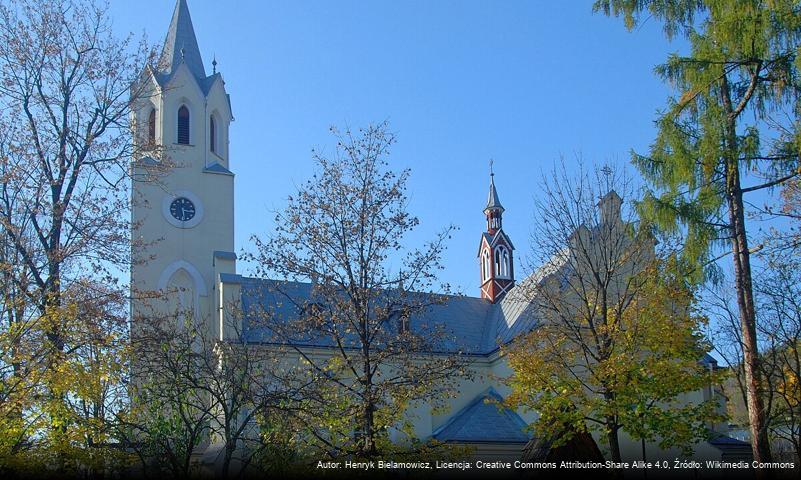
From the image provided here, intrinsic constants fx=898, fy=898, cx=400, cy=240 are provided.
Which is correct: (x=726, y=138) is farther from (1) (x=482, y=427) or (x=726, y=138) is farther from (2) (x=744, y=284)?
(1) (x=482, y=427)

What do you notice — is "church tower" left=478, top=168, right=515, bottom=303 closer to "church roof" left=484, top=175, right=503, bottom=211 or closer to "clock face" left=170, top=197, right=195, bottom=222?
"church roof" left=484, top=175, right=503, bottom=211

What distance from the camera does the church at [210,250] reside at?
3391 cm

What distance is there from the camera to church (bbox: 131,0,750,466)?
33906 mm

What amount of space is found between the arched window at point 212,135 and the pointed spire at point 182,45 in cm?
210

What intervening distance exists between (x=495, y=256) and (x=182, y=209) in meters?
15.3

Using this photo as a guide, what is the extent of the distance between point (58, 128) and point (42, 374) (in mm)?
6107

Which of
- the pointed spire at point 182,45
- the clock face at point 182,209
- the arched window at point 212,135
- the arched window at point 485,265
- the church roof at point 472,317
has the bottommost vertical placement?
the church roof at point 472,317

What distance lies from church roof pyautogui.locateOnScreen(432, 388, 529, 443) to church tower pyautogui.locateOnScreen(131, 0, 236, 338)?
10.5m

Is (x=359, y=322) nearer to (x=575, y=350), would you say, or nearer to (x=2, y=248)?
(x=575, y=350)

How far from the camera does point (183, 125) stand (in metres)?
39.1

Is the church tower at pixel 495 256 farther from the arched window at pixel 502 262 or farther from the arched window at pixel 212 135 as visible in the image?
the arched window at pixel 212 135

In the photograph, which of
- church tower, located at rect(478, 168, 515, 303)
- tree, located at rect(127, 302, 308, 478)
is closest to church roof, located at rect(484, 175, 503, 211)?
church tower, located at rect(478, 168, 515, 303)

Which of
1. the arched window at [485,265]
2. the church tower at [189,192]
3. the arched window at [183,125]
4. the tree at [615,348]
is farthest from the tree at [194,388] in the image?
the arched window at [485,265]

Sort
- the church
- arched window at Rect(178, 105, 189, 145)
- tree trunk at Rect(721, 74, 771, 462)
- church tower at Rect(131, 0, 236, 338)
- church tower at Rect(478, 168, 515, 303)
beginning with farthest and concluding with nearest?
church tower at Rect(478, 168, 515, 303) → arched window at Rect(178, 105, 189, 145) → church tower at Rect(131, 0, 236, 338) → the church → tree trunk at Rect(721, 74, 771, 462)
